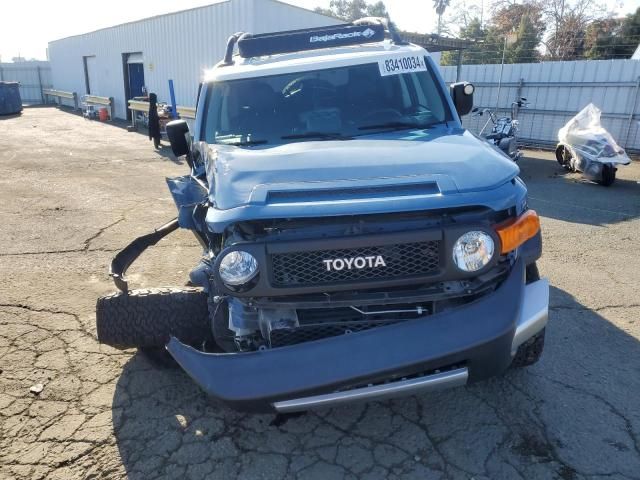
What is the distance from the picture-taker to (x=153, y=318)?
9.47ft

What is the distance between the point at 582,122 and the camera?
9812 millimetres

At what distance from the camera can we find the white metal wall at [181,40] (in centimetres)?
1401

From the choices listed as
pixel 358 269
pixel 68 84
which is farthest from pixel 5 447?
pixel 68 84

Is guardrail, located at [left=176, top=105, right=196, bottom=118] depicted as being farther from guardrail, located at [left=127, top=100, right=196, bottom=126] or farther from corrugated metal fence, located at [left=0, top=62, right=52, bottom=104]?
corrugated metal fence, located at [left=0, top=62, right=52, bottom=104]

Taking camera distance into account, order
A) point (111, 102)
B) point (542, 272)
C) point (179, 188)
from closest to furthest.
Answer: point (179, 188) < point (542, 272) < point (111, 102)

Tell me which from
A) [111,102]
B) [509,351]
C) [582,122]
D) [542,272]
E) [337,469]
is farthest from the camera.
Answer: [111,102]

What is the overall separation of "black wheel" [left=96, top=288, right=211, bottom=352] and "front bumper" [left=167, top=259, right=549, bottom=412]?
0.64 meters

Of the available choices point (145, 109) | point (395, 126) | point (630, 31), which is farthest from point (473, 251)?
point (630, 31)

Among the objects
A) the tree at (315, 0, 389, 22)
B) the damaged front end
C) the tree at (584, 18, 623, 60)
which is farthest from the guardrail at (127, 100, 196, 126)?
the tree at (315, 0, 389, 22)

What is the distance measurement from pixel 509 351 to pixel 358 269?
780 millimetres

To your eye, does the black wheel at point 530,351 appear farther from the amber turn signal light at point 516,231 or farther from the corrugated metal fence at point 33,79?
the corrugated metal fence at point 33,79

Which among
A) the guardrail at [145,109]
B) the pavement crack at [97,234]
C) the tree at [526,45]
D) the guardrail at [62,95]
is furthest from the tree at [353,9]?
the pavement crack at [97,234]

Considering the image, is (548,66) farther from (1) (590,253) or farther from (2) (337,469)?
(2) (337,469)

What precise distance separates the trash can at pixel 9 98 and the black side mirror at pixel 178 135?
2234cm
